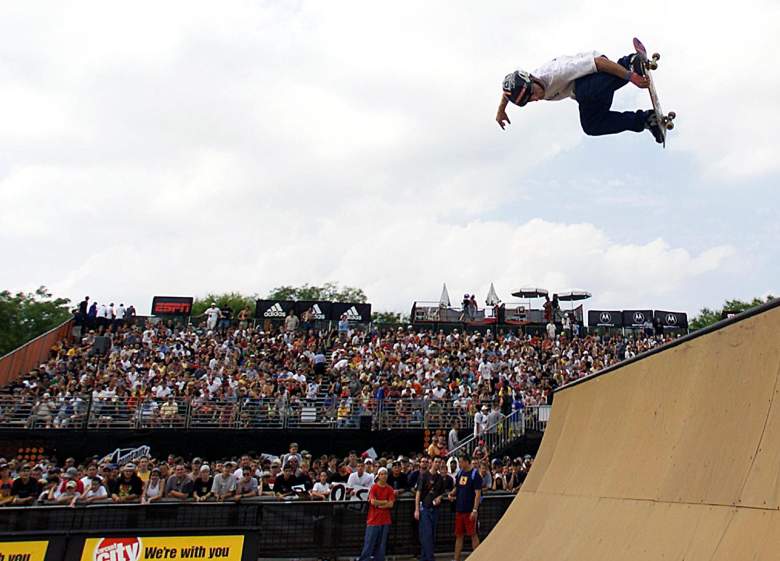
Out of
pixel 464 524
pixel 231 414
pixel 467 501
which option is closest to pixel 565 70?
pixel 467 501

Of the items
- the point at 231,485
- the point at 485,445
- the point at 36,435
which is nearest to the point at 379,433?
the point at 485,445

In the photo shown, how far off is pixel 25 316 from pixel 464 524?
55570 millimetres

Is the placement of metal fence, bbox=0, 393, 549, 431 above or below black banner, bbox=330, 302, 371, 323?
below

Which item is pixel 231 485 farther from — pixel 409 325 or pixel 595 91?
pixel 409 325

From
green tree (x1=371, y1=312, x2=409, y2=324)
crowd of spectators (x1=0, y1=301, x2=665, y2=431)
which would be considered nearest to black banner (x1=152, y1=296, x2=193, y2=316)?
crowd of spectators (x1=0, y1=301, x2=665, y2=431)

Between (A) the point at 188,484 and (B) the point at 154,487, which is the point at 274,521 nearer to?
(A) the point at 188,484

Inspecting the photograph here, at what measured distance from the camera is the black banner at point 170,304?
31.2 m

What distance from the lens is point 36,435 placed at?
17141mm

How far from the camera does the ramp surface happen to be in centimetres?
352

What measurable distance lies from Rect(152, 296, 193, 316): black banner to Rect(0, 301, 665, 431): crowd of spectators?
4798 mm

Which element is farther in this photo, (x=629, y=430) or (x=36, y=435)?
(x=36, y=435)

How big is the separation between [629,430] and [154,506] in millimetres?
6646

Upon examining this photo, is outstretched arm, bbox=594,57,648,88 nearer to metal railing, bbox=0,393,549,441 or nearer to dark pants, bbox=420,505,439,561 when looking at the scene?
dark pants, bbox=420,505,439,561

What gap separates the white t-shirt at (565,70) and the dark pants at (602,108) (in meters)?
0.10
